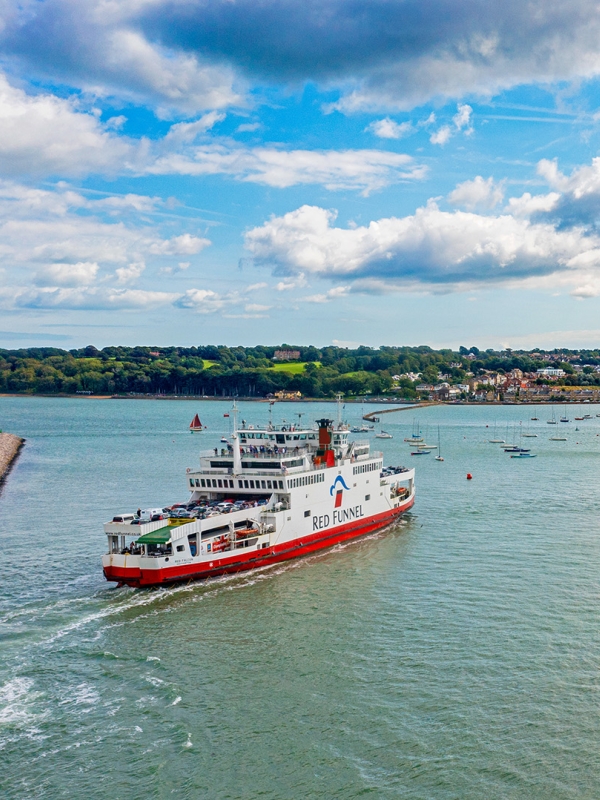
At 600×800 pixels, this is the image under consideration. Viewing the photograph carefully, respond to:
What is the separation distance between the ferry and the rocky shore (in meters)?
35.4

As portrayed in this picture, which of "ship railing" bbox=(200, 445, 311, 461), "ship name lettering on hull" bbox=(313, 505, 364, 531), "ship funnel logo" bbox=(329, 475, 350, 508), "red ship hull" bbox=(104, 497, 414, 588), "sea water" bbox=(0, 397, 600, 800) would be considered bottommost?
"sea water" bbox=(0, 397, 600, 800)

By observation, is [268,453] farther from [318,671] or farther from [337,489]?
[318,671]

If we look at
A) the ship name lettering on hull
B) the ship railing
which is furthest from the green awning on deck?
the ship name lettering on hull

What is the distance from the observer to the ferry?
3148 cm

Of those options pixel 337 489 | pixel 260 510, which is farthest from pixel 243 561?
pixel 337 489

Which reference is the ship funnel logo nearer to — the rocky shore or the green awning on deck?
the green awning on deck

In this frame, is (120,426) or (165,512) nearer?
(165,512)

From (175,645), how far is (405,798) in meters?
10.9

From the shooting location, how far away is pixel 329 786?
1766 cm

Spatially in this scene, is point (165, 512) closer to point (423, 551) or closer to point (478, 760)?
point (423, 551)

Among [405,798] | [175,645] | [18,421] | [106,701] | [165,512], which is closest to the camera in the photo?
[405,798]

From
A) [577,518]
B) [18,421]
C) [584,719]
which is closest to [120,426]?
[18,421]

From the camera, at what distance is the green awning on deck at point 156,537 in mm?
30859

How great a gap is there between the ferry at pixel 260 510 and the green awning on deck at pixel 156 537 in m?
0.05
